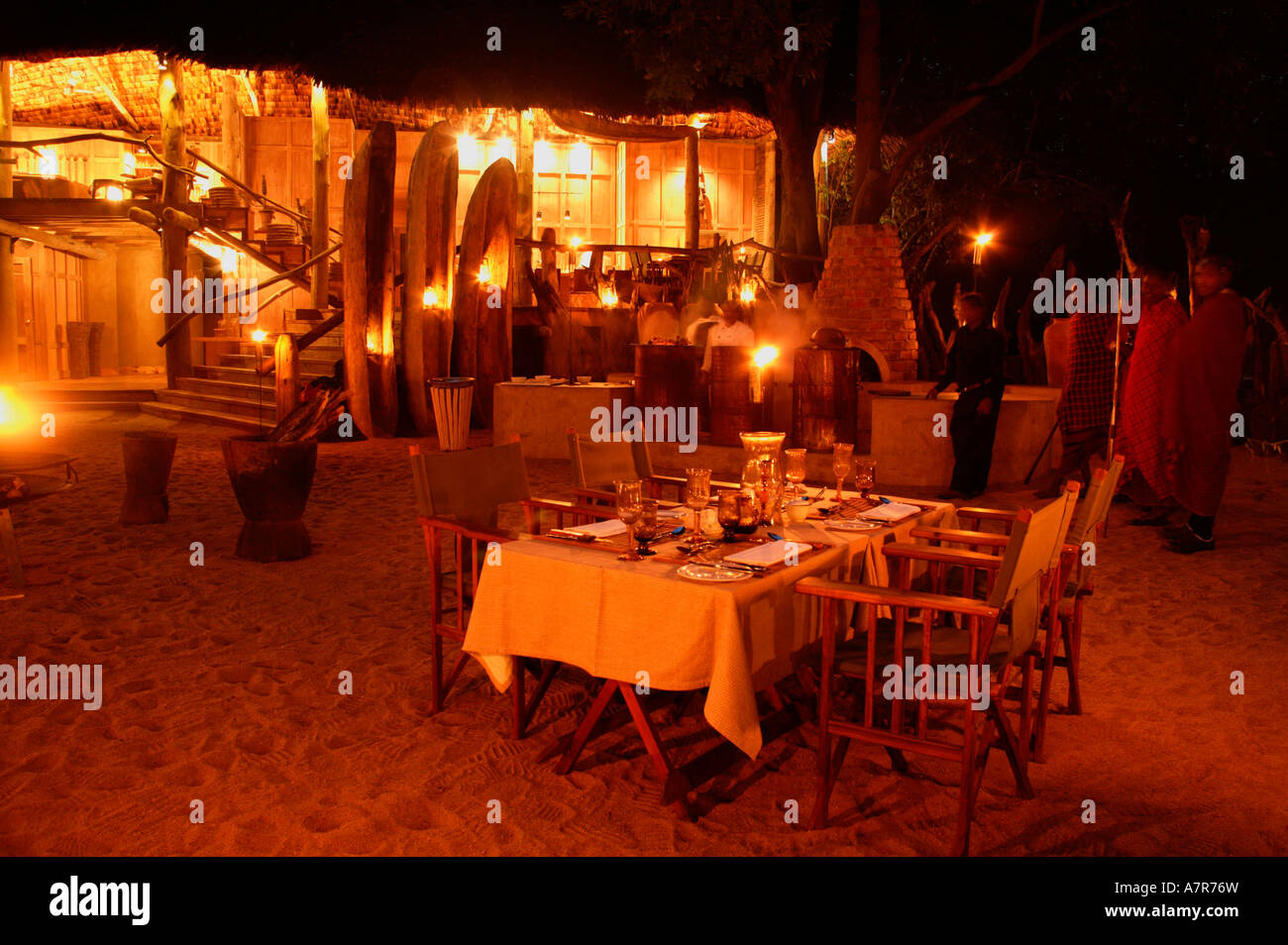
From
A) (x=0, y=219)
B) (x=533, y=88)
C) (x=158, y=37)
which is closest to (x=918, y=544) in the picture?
Answer: (x=533, y=88)

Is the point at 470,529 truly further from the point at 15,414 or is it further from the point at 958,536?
the point at 15,414

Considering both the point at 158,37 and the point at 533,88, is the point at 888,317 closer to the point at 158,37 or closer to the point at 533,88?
the point at 533,88

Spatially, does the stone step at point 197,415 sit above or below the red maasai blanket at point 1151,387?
below

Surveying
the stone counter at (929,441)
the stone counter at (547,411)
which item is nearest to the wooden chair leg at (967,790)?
the stone counter at (929,441)

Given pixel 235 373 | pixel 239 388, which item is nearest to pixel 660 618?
pixel 239 388

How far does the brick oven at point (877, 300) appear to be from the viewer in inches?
467

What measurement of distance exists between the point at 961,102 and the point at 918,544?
10067mm

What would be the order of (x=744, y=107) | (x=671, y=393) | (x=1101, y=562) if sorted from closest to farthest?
(x=1101, y=562)
(x=671, y=393)
(x=744, y=107)

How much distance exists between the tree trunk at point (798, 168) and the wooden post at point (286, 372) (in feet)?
21.2

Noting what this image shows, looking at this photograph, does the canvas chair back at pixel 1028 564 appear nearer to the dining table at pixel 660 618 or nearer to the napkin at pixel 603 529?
the dining table at pixel 660 618

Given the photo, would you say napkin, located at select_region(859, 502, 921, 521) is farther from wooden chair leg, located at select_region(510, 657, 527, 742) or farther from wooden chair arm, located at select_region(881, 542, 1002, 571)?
wooden chair leg, located at select_region(510, 657, 527, 742)

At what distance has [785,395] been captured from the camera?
34.3 feet

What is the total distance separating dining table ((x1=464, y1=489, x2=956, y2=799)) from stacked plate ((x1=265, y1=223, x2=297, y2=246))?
13328 millimetres

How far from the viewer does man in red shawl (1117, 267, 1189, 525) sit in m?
7.37
